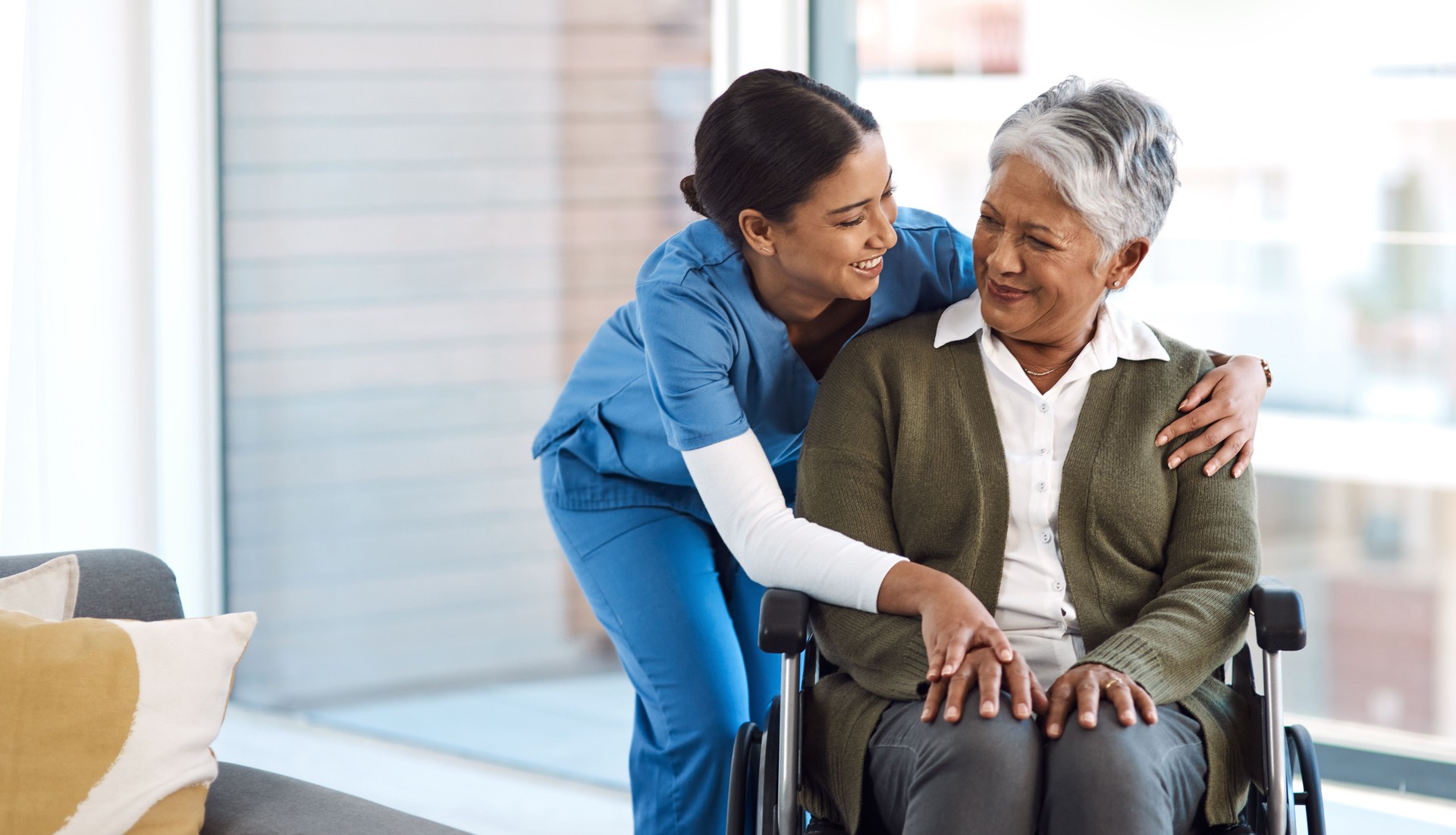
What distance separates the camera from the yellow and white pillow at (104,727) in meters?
1.33

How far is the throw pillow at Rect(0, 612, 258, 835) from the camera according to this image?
4.35ft

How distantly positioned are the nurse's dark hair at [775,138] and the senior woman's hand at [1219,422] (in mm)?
537

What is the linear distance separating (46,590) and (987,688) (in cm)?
107

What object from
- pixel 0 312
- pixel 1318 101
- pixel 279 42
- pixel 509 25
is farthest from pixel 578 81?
pixel 1318 101

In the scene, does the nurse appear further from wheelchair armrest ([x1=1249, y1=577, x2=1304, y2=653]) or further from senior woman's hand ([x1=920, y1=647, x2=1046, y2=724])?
wheelchair armrest ([x1=1249, y1=577, x2=1304, y2=653])

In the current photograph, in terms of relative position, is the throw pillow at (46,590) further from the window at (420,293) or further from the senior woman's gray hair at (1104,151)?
the window at (420,293)

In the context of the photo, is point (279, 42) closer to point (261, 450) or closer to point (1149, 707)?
point (261, 450)

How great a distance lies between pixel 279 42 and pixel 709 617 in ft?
7.40

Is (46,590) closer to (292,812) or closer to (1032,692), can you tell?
(292,812)

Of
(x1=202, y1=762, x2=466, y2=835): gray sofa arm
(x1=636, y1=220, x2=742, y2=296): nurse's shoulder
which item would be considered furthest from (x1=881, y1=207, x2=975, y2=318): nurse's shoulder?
(x1=202, y1=762, x2=466, y2=835): gray sofa arm

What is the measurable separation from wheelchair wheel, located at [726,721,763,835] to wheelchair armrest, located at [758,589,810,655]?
0.52 feet

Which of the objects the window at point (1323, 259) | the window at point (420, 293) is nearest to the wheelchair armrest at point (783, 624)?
the window at point (1323, 259)

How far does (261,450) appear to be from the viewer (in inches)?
140

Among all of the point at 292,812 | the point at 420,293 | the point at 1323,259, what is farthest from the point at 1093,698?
the point at 420,293
